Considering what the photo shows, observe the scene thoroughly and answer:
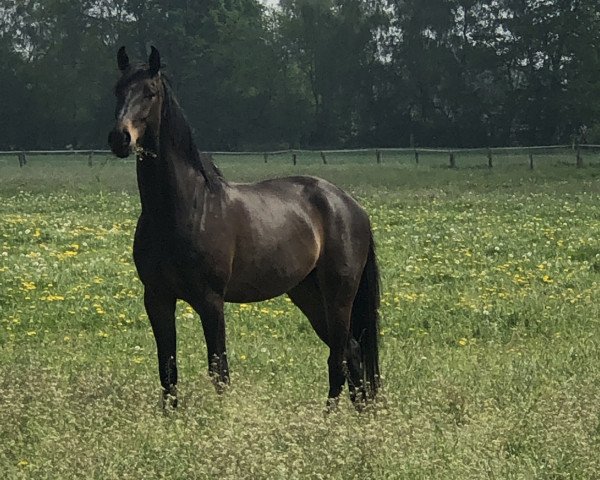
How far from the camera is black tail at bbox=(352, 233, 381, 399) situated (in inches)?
281

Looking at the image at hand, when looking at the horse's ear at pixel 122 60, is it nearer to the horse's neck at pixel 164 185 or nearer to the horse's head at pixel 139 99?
the horse's head at pixel 139 99

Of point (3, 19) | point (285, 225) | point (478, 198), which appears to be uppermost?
point (3, 19)

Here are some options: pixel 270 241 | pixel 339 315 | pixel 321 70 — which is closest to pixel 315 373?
pixel 339 315

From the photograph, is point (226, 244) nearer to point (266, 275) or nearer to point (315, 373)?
point (266, 275)

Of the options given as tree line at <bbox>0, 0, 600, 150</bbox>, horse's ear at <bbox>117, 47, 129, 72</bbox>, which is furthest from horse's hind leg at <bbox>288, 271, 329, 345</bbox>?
tree line at <bbox>0, 0, 600, 150</bbox>

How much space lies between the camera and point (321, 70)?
7312 centimetres

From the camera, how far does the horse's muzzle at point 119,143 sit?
561cm

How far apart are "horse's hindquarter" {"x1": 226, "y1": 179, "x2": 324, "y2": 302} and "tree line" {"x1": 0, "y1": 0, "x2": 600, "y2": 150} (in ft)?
181

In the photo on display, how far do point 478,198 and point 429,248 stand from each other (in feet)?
36.4

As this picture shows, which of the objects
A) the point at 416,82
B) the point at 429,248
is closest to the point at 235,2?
the point at 416,82

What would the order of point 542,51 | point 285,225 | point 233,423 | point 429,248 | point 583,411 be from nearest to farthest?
point 233,423, point 583,411, point 285,225, point 429,248, point 542,51

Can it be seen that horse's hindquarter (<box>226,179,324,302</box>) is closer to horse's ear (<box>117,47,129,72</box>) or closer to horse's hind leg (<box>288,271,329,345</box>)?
horse's hind leg (<box>288,271,329,345</box>)

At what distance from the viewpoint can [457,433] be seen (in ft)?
18.6

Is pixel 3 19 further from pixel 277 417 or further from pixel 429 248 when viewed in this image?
pixel 277 417
